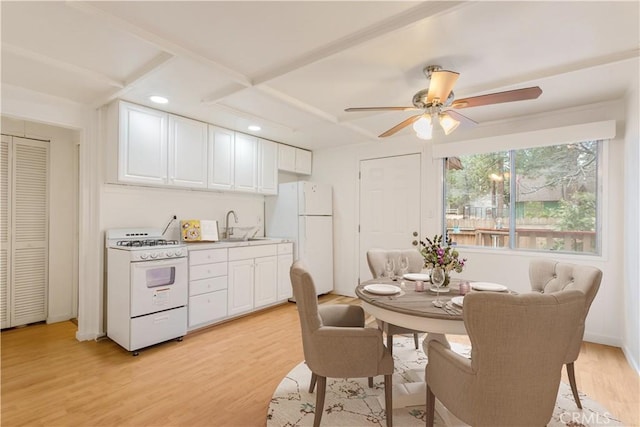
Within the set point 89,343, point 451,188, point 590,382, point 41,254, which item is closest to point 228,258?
point 89,343

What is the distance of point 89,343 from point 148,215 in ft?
4.55

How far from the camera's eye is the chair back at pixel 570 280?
1932 mm

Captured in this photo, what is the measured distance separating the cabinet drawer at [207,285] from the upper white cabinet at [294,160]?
6.41ft

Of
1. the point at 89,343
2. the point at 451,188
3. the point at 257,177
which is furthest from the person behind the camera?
the point at 257,177

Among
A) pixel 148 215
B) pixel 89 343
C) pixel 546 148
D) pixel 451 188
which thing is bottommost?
pixel 89 343

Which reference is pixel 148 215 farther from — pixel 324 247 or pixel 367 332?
pixel 367 332

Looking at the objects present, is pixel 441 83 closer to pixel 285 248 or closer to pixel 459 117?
pixel 459 117

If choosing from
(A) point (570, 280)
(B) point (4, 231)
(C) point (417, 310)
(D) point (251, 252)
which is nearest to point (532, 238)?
(A) point (570, 280)

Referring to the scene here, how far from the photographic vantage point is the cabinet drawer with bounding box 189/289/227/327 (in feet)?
11.1

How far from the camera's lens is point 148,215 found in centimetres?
360

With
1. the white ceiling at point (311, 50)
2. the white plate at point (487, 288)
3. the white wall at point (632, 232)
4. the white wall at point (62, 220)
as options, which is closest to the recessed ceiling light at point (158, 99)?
the white ceiling at point (311, 50)

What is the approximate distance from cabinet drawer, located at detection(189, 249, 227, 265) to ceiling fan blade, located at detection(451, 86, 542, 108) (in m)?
2.81

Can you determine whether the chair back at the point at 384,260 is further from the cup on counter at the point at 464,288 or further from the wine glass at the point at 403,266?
the cup on counter at the point at 464,288

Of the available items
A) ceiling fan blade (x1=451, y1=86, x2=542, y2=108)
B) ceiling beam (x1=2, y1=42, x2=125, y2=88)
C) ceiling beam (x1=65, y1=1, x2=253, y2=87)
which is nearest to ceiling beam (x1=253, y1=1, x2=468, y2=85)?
ceiling beam (x1=65, y1=1, x2=253, y2=87)
